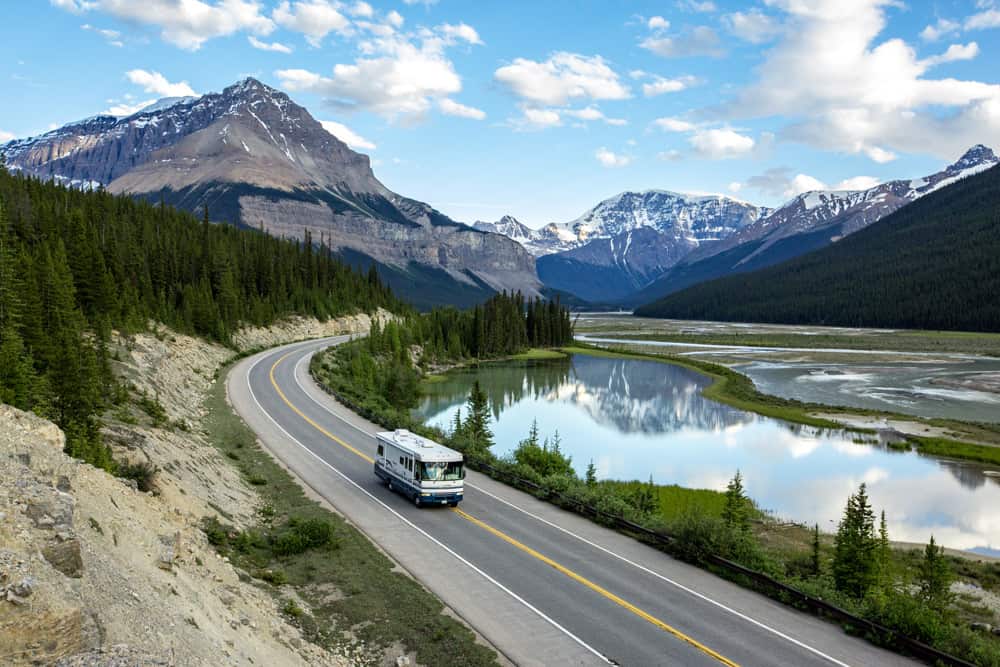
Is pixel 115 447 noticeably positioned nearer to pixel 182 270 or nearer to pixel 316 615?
pixel 316 615

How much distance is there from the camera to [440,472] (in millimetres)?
27047

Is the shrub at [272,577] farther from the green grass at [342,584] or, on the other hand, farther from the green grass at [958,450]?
the green grass at [958,450]

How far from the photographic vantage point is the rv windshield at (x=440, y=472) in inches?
1061

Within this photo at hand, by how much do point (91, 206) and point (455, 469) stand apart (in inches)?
3833

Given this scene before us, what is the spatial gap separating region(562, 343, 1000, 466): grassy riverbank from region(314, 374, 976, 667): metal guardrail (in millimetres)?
42082

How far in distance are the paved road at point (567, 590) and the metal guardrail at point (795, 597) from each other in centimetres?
44

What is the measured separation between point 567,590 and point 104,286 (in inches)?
2176

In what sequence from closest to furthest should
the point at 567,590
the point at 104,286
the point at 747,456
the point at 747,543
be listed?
the point at 567,590 → the point at 747,543 → the point at 747,456 → the point at 104,286

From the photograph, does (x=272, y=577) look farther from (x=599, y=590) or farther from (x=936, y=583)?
(x=936, y=583)

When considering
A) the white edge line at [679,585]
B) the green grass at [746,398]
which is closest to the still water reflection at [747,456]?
the green grass at [746,398]

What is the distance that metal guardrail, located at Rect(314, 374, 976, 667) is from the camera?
1557 centimetres

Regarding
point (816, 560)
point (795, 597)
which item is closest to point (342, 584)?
point (795, 597)

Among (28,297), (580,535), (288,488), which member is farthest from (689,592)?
(28,297)

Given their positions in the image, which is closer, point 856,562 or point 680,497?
point 856,562
